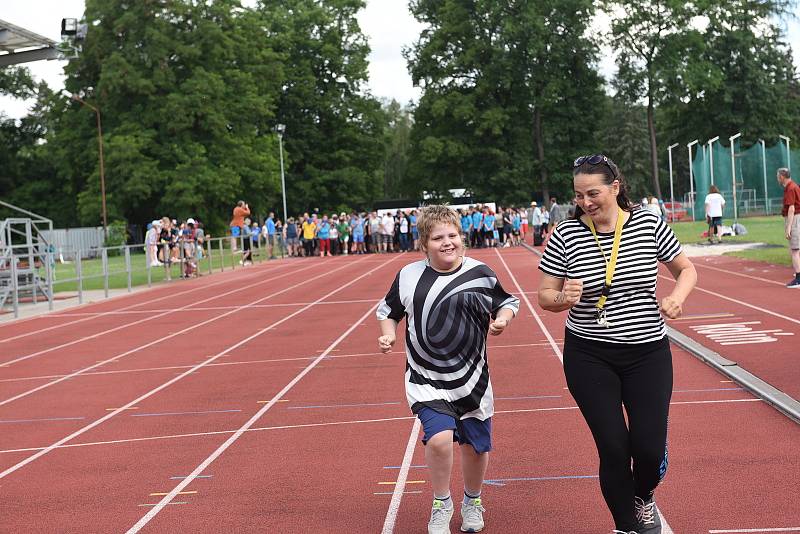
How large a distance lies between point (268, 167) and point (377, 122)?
44.1 feet

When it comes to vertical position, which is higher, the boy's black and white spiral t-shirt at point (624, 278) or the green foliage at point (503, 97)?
the green foliage at point (503, 97)

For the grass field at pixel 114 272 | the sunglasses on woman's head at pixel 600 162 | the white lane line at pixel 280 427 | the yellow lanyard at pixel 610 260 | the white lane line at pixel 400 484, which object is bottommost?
the white lane line at pixel 400 484

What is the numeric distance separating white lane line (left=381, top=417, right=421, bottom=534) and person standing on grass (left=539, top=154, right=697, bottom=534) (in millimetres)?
1288

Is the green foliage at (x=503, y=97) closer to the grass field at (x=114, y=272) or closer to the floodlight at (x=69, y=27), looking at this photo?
the grass field at (x=114, y=272)

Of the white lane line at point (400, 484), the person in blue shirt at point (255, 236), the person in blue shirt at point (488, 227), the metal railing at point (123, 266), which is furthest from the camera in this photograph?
the person in blue shirt at point (488, 227)

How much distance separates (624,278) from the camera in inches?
173

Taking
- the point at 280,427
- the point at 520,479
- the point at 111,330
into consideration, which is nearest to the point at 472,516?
the point at 520,479

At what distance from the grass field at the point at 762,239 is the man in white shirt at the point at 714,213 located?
1.26 ft

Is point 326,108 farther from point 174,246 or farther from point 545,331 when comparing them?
point 545,331

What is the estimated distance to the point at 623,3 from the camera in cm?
6291

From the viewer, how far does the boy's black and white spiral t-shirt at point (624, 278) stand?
4.39 metres

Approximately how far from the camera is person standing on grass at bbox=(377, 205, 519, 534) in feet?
15.9

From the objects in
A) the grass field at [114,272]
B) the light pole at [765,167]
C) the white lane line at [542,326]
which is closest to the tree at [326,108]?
the light pole at [765,167]

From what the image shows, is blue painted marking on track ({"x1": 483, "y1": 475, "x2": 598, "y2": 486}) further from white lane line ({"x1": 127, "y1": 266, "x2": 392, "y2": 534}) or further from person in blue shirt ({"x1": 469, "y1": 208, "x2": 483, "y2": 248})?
person in blue shirt ({"x1": 469, "y1": 208, "x2": 483, "y2": 248})
